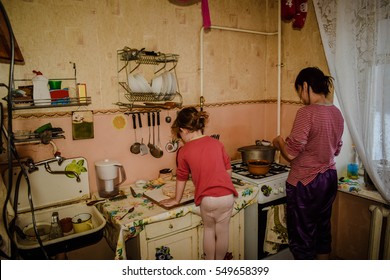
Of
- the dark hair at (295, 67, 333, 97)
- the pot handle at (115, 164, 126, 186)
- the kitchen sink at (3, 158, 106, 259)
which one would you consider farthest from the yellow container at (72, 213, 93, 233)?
the dark hair at (295, 67, 333, 97)

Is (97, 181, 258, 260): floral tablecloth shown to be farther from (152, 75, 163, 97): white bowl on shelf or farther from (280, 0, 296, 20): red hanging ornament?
(280, 0, 296, 20): red hanging ornament

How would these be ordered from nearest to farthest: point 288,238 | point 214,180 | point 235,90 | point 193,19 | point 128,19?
point 214,180 < point 128,19 < point 288,238 < point 193,19 < point 235,90

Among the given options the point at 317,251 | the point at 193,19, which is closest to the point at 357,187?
the point at 317,251

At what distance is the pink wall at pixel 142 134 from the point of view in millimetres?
1936

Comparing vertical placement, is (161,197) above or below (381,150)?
below

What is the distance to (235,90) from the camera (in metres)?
2.71

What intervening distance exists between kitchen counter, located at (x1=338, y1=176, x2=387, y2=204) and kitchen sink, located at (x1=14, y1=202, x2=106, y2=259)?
1652 millimetres

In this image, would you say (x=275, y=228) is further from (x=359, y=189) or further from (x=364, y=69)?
(x=364, y=69)

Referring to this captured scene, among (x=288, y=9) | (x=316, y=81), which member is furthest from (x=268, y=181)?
(x=288, y=9)

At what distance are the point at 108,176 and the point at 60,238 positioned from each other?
529 mm

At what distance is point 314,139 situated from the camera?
1.89 metres

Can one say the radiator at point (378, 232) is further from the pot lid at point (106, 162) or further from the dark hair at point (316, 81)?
the pot lid at point (106, 162)
